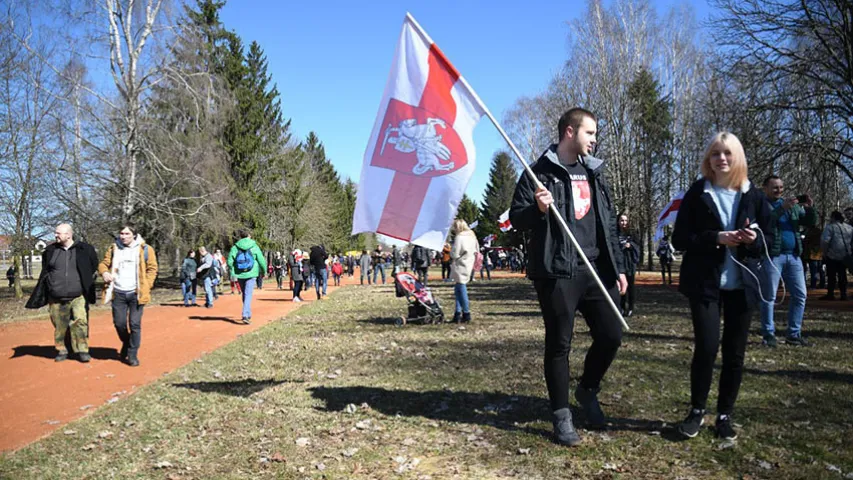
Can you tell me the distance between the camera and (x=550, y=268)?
4051 mm

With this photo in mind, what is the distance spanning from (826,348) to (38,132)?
24.7 m

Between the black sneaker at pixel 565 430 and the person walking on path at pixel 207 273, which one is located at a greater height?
the person walking on path at pixel 207 273

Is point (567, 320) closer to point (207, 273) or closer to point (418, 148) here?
point (418, 148)

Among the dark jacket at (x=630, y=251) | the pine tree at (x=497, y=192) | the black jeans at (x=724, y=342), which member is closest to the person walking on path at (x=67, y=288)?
the black jeans at (x=724, y=342)

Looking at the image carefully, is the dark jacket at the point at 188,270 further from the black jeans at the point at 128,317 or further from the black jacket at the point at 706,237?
the black jacket at the point at 706,237

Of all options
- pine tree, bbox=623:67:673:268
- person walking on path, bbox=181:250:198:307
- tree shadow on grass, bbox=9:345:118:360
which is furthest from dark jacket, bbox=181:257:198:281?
pine tree, bbox=623:67:673:268

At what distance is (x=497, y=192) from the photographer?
72.0 m

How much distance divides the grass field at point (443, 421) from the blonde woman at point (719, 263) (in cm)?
42

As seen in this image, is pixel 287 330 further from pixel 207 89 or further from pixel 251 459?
pixel 207 89

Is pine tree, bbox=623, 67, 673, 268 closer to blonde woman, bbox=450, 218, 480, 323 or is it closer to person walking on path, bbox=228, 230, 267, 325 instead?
blonde woman, bbox=450, 218, 480, 323

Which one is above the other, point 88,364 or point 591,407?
point 591,407

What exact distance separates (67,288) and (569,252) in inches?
288

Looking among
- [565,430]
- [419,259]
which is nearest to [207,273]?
[419,259]

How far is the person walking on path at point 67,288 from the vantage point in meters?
8.33
